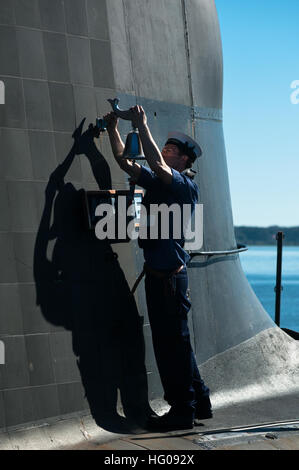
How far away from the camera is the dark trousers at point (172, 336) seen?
5.51 metres

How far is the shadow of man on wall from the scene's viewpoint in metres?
5.29

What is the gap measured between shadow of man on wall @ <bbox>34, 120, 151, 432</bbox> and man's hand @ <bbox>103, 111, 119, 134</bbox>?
0.13 metres

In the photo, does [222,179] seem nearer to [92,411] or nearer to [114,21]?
[114,21]

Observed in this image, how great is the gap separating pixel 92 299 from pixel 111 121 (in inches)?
52.2

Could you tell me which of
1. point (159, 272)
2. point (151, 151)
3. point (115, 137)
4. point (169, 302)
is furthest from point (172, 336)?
point (115, 137)

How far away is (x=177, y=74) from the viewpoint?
640 cm

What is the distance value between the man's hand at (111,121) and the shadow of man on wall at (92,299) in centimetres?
13
